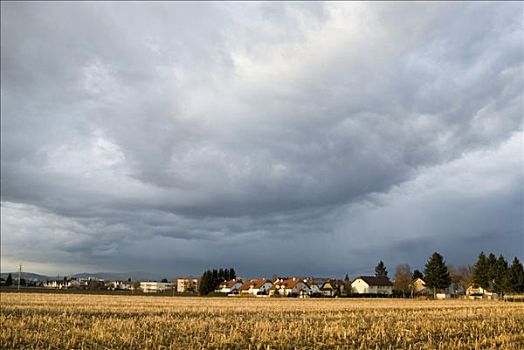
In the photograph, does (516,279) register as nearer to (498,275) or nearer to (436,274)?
(498,275)

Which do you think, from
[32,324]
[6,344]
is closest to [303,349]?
[6,344]

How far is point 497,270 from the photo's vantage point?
116 metres

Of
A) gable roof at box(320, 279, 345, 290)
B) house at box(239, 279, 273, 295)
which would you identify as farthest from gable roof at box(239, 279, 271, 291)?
gable roof at box(320, 279, 345, 290)

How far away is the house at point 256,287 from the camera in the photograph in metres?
175

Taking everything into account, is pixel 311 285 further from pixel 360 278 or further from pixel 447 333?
pixel 447 333

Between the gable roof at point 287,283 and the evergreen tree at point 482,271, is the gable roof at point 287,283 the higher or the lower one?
the lower one

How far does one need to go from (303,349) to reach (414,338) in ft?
22.9

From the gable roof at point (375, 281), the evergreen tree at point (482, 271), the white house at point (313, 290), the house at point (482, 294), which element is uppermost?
the evergreen tree at point (482, 271)

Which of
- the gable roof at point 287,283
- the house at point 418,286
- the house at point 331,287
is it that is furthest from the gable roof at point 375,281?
the gable roof at point 287,283

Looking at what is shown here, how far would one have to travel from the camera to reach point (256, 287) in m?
181

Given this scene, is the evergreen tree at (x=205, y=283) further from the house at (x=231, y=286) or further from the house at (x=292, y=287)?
the house at (x=231, y=286)

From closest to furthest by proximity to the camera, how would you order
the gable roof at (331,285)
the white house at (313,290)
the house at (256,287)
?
the white house at (313,290) < the house at (256,287) < the gable roof at (331,285)

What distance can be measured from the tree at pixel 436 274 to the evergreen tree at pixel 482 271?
21.9 feet

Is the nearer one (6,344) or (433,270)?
(6,344)
